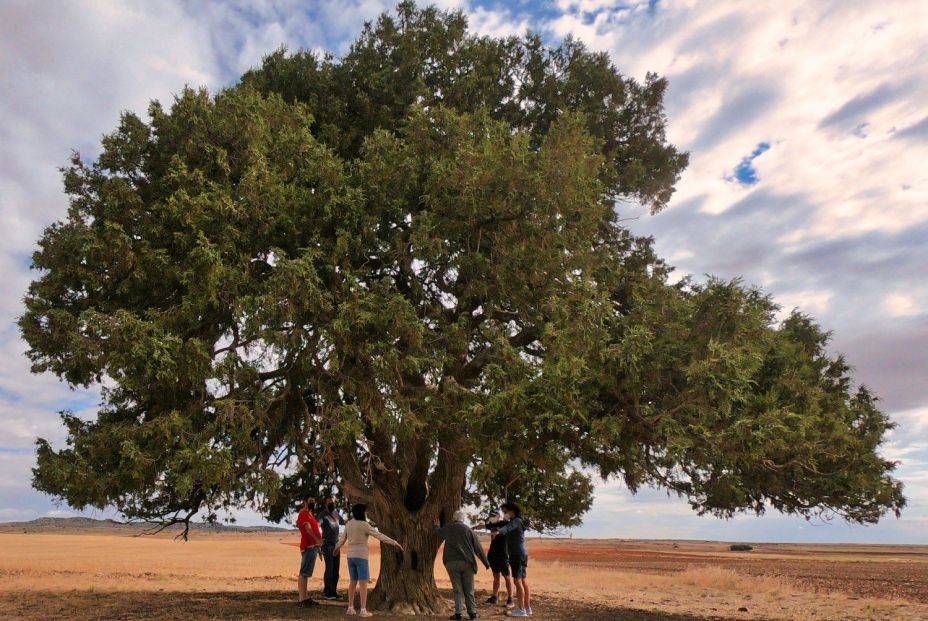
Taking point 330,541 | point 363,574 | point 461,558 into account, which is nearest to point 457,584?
point 461,558

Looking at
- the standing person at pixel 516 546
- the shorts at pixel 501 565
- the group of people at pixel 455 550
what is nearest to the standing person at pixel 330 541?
the group of people at pixel 455 550

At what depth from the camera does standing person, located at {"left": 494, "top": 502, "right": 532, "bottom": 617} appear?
41.2 feet

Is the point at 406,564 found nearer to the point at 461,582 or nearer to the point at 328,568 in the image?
the point at 328,568

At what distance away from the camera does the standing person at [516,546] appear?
495 inches

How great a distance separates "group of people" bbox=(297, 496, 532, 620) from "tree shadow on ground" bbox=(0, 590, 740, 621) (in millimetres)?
735

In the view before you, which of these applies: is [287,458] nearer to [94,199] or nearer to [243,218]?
[243,218]

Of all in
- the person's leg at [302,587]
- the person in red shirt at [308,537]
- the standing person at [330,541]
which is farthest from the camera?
the standing person at [330,541]

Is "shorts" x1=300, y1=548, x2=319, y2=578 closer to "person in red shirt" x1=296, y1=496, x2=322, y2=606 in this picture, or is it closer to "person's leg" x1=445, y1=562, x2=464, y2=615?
"person in red shirt" x1=296, y1=496, x2=322, y2=606

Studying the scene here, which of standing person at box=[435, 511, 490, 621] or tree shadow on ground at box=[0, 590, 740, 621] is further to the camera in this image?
tree shadow on ground at box=[0, 590, 740, 621]

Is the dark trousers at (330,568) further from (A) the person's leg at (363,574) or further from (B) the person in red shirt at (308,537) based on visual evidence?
(A) the person's leg at (363,574)

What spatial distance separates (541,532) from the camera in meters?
19.0

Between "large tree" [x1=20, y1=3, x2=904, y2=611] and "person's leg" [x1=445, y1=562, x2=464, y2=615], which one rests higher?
"large tree" [x1=20, y1=3, x2=904, y2=611]

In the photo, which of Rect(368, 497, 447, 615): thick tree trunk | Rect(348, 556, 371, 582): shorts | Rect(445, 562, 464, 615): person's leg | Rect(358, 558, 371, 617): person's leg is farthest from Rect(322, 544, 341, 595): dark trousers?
Rect(445, 562, 464, 615): person's leg

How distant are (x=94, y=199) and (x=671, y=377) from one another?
1182 centimetres
